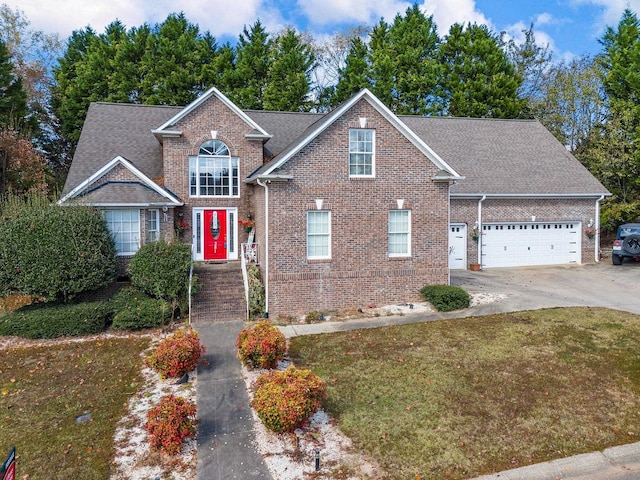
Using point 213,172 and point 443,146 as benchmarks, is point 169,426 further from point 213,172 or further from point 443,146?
point 443,146

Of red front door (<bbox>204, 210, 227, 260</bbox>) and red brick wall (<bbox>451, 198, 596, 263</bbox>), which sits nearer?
red front door (<bbox>204, 210, 227, 260</bbox>)

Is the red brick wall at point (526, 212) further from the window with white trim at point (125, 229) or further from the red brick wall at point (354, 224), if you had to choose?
the window with white trim at point (125, 229)

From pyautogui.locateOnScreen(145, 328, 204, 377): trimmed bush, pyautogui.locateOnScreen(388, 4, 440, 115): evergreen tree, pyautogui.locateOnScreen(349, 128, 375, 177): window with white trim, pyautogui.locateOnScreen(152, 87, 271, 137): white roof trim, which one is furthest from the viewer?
pyautogui.locateOnScreen(388, 4, 440, 115): evergreen tree

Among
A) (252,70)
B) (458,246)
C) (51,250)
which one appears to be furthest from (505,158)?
(51,250)

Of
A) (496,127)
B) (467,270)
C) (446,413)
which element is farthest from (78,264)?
(496,127)

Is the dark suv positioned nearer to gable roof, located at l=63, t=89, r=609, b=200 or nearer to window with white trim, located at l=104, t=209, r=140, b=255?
gable roof, located at l=63, t=89, r=609, b=200

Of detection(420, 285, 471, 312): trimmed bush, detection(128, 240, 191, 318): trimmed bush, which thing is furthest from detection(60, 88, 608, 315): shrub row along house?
detection(128, 240, 191, 318): trimmed bush

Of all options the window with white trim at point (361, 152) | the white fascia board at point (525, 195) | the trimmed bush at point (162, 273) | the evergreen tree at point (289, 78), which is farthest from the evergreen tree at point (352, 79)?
the trimmed bush at point (162, 273)

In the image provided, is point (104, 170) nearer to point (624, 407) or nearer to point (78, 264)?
point (78, 264)
